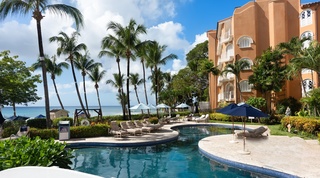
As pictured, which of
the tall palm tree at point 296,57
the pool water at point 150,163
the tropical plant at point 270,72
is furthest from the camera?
the tropical plant at point 270,72

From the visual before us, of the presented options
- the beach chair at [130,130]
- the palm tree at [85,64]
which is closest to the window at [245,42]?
the palm tree at [85,64]

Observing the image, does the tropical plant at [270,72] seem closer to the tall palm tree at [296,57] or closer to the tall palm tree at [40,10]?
the tall palm tree at [296,57]

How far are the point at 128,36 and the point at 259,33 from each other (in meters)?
18.9

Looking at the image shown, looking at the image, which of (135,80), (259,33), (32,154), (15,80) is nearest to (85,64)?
(135,80)

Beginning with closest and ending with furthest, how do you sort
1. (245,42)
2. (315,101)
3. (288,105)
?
(315,101) → (288,105) → (245,42)

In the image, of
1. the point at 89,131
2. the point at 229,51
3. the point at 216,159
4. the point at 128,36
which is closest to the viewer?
the point at 216,159

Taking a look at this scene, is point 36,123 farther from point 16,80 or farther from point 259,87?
point 259,87

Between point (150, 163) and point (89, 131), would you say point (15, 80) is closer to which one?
point (89, 131)

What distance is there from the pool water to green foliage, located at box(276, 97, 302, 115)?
1854cm

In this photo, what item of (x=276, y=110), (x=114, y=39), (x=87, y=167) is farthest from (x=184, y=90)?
(x=87, y=167)

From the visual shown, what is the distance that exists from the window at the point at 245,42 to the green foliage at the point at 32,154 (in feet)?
99.9

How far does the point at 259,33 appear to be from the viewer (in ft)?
107

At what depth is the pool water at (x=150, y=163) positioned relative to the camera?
8820 mm

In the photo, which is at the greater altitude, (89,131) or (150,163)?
(89,131)
